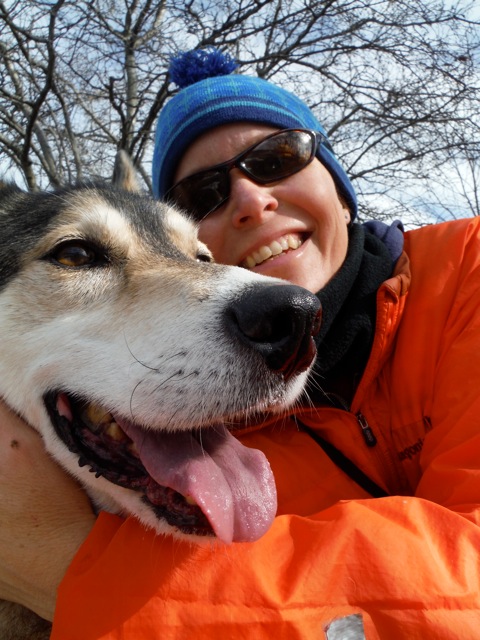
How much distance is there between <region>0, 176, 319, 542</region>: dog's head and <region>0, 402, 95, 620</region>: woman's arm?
9cm

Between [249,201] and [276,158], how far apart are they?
1.10ft

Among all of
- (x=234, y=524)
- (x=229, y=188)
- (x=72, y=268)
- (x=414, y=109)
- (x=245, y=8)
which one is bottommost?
(x=234, y=524)

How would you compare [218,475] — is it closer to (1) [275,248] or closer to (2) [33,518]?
(2) [33,518]

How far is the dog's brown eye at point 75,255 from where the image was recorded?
2090mm

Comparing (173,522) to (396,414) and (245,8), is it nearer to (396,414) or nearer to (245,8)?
(396,414)

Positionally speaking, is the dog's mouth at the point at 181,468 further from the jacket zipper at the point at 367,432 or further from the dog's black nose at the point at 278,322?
the jacket zipper at the point at 367,432

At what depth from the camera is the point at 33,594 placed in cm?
182

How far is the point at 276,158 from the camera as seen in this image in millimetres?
2807

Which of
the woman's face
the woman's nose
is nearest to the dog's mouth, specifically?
the woman's face

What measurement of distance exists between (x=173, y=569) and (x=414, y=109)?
342 inches

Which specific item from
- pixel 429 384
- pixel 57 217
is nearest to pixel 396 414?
pixel 429 384

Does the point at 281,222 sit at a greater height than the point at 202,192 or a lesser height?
lesser

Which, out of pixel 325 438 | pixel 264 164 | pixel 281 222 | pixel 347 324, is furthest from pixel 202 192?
pixel 325 438

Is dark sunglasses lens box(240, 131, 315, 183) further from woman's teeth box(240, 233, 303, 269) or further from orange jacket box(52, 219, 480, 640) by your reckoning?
orange jacket box(52, 219, 480, 640)
